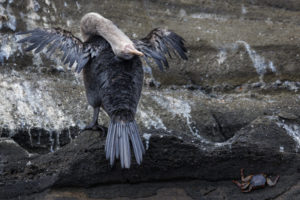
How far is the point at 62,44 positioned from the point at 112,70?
0.48 metres

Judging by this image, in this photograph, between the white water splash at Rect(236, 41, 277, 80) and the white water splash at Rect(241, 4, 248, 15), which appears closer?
the white water splash at Rect(236, 41, 277, 80)

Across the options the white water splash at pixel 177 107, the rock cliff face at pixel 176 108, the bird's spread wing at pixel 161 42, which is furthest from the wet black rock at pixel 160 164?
the white water splash at pixel 177 107

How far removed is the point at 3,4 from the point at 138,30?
1.58 meters

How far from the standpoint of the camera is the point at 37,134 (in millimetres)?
4980

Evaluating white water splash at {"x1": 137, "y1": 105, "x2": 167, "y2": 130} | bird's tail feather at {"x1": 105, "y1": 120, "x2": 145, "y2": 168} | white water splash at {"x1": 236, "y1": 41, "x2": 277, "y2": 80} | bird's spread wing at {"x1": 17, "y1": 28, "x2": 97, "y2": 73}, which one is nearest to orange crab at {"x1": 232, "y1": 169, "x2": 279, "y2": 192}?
bird's tail feather at {"x1": 105, "y1": 120, "x2": 145, "y2": 168}

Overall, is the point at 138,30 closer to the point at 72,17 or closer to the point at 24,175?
the point at 72,17

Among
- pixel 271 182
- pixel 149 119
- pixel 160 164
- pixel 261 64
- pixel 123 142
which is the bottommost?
pixel 271 182

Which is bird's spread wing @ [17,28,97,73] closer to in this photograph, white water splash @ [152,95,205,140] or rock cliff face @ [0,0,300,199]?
rock cliff face @ [0,0,300,199]

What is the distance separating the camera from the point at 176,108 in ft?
18.1

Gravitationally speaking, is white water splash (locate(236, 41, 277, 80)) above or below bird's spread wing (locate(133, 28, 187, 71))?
below

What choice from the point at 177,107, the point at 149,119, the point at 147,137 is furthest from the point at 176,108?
the point at 147,137

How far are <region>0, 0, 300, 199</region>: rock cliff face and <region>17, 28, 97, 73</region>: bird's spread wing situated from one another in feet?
2.16

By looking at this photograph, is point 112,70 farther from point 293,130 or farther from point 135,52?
point 293,130

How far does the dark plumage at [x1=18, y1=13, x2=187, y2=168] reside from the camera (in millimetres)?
3871
